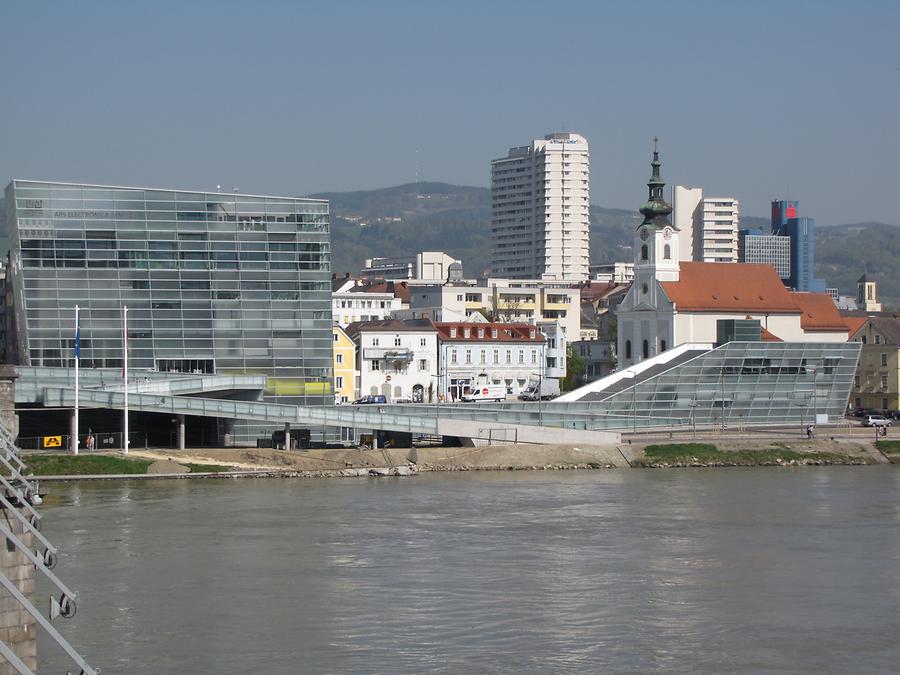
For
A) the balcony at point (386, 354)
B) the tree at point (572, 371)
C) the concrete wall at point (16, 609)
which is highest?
the balcony at point (386, 354)

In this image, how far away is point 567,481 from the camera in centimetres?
5956

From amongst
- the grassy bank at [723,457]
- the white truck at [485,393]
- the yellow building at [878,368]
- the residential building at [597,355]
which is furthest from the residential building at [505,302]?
the grassy bank at [723,457]

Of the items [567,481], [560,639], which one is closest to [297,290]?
[567,481]

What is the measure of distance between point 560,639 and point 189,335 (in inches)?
1738

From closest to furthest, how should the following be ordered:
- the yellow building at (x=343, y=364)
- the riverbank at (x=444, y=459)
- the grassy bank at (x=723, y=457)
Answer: the riverbank at (x=444, y=459)
the grassy bank at (x=723, y=457)
the yellow building at (x=343, y=364)

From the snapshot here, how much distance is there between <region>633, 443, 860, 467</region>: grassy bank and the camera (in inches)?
2633

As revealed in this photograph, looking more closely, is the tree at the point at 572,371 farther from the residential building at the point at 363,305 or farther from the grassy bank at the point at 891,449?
the grassy bank at the point at 891,449

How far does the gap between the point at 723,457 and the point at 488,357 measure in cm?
3410

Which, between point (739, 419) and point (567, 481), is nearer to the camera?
point (567, 481)

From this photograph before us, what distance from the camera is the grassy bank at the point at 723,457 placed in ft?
219

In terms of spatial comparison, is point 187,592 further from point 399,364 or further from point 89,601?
point 399,364

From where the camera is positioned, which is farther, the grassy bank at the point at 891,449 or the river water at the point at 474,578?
the grassy bank at the point at 891,449

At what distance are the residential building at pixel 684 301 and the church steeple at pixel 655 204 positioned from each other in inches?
2.5

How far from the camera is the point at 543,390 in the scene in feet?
306
